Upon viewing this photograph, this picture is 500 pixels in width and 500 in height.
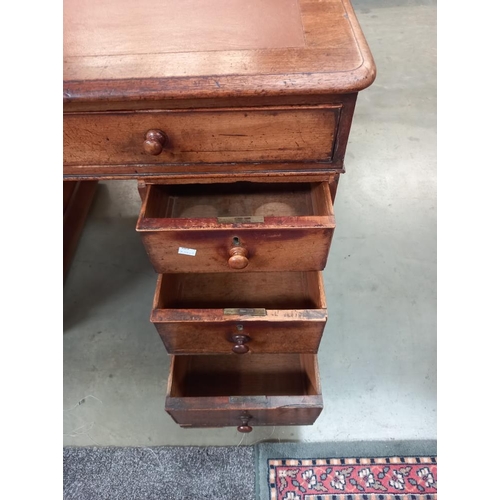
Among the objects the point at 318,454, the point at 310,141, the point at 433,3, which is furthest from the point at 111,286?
the point at 433,3

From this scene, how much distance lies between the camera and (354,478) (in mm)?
1066

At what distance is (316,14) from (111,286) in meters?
1.12

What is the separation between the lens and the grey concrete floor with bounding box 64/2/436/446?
3.84 feet

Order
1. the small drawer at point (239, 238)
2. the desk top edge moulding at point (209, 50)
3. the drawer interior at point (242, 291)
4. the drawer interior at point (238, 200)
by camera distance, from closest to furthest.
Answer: the desk top edge moulding at point (209, 50)
the small drawer at point (239, 238)
the drawer interior at point (238, 200)
the drawer interior at point (242, 291)

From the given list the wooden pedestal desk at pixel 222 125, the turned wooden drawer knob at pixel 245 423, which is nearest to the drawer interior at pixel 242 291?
the wooden pedestal desk at pixel 222 125

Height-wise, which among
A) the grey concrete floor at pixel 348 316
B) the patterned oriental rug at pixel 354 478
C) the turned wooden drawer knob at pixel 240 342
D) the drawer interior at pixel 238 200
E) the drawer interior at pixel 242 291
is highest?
the drawer interior at pixel 238 200

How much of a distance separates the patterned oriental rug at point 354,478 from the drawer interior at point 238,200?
69 centimetres

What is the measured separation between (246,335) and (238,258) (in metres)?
0.21

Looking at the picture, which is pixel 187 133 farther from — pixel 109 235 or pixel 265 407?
pixel 109 235

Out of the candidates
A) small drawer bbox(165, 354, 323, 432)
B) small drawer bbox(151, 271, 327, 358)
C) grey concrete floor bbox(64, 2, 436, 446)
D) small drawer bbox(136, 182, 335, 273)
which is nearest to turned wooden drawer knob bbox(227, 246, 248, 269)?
small drawer bbox(136, 182, 335, 273)

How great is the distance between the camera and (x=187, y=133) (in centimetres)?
72

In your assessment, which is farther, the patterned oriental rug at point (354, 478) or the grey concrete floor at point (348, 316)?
the grey concrete floor at point (348, 316)

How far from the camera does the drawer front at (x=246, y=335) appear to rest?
84 centimetres

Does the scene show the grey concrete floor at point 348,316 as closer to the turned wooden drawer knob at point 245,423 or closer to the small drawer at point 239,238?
the turned wooden drawer knob at point 245,423
